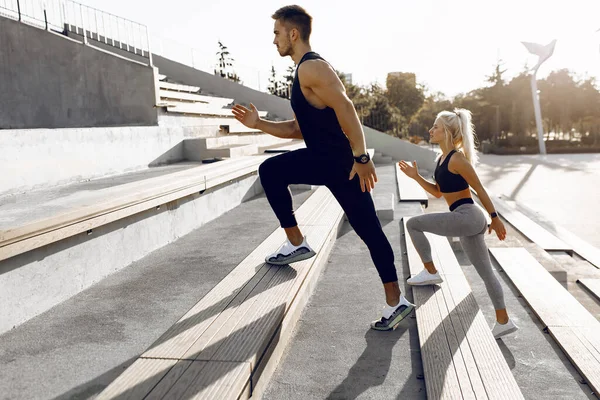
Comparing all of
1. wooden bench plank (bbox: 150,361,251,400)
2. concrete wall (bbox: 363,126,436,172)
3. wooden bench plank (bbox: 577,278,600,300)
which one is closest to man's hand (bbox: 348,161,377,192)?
wooden bench plank (bbox: 150,361,251,400)

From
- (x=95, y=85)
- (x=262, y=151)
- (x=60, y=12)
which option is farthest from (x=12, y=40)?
(x=262, y=151)

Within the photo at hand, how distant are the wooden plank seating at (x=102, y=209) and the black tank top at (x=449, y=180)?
230cm

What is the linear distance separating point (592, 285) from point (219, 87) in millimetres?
13295

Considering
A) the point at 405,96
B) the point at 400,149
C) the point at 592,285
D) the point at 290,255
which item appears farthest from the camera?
the point at 405,96

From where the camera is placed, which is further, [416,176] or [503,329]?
[416,176]

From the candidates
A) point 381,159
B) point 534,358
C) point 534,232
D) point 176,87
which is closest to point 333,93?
point 534,358

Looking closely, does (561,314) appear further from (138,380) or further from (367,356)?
(138,380)

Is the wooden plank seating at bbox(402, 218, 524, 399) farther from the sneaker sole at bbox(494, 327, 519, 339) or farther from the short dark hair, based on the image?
the short dark hair

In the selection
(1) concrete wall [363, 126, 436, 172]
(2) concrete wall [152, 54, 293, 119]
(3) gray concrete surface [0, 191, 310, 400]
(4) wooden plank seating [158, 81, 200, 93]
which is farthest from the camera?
(1) concrete wall [363, 126, 436, 172]

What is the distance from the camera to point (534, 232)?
26.1ft

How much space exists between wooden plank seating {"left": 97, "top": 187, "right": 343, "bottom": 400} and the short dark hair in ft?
5.05

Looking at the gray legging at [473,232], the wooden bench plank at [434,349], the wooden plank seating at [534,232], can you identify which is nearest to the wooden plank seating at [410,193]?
the wooden plank seating at [534,232]

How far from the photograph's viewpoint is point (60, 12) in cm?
1178

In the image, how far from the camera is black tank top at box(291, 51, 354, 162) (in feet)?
9.45
